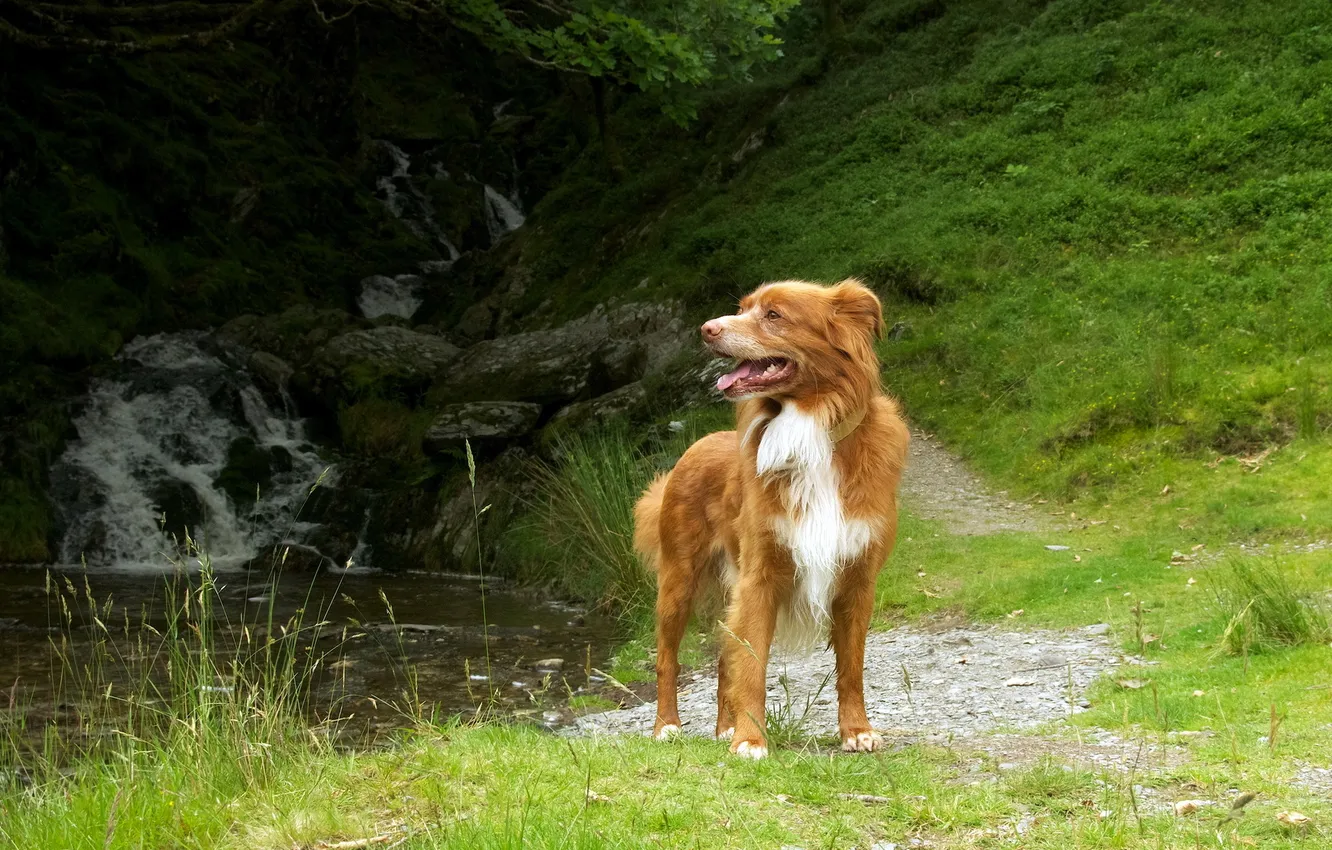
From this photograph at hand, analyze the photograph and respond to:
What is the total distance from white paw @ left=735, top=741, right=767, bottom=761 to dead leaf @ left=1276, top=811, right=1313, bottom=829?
1891 mm

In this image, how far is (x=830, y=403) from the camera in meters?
5.42

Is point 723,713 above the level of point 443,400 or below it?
below

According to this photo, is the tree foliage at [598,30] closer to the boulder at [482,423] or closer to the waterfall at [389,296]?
the boulder at [482,423]

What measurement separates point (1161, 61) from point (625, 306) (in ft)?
30.2

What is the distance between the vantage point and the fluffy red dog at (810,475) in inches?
210

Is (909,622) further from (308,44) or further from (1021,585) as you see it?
(308,44)

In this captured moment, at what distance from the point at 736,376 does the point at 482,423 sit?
37.8ft

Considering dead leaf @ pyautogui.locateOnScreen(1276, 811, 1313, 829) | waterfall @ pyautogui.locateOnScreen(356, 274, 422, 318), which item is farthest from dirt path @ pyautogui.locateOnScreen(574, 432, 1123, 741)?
waterfall @ pyautogui.locateOnScreen(356, 274, 422, 318)

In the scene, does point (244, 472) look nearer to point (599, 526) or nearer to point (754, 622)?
point (599, 526)

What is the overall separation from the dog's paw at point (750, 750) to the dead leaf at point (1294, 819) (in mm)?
1891

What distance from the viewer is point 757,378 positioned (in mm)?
5441

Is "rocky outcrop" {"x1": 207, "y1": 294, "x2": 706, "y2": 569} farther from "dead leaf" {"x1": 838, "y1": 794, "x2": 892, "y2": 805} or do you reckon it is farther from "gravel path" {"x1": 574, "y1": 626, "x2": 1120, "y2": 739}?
"dead leaf" {"x1": 838, "y1": 794, "x2": 892, "y2": 805}

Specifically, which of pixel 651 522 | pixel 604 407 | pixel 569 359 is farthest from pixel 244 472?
Result: pixel 651 522

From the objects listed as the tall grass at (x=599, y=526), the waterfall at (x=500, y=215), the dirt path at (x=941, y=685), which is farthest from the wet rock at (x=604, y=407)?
the waterfall at (x=500, y=215)
